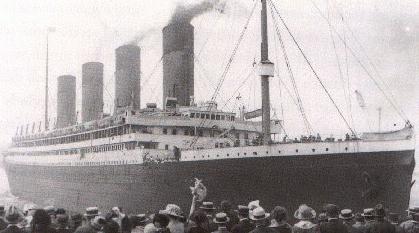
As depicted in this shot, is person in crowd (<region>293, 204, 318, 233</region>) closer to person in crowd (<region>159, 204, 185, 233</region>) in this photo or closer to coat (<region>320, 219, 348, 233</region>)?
coat (<region>320, 219, 348, 233</region>)

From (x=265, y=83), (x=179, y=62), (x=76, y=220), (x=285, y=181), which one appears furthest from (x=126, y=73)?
(x=76, y=220)

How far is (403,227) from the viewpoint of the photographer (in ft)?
22.9

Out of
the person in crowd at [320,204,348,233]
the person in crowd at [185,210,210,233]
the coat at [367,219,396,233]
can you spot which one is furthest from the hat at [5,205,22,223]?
the coat at [367,219,396,233]

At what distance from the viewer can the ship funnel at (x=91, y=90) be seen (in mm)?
44062

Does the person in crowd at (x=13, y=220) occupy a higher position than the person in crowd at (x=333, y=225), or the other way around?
the person in crowd at (x=13, y=220)

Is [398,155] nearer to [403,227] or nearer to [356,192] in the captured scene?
[356,192]

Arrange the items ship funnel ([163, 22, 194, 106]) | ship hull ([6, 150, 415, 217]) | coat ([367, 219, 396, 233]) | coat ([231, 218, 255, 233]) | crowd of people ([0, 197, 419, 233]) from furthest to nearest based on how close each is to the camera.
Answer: ship funnel ([163, 22, 194, 106])
ship hull ([6, 150, 415, 217])
coat ([231, 218, 255, 233])
coat ([367, 219, 396, 233])
crowd of people ([0, 197, 419, 233])

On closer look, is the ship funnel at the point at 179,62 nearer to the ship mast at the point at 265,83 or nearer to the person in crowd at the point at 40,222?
the ship mast at the point at 265,83

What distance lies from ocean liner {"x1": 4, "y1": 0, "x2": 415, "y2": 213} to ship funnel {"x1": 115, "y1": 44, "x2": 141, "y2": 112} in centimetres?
9

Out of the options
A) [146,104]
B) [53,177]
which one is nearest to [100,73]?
[53,177]

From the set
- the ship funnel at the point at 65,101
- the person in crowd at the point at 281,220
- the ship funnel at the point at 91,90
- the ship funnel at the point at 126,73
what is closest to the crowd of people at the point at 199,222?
the person in crowd at the point at 281,220

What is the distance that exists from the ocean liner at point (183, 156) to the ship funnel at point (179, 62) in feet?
0.24

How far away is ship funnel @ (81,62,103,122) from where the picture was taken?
44.1 meters

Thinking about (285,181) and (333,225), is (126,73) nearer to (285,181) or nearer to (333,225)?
(285,181)
